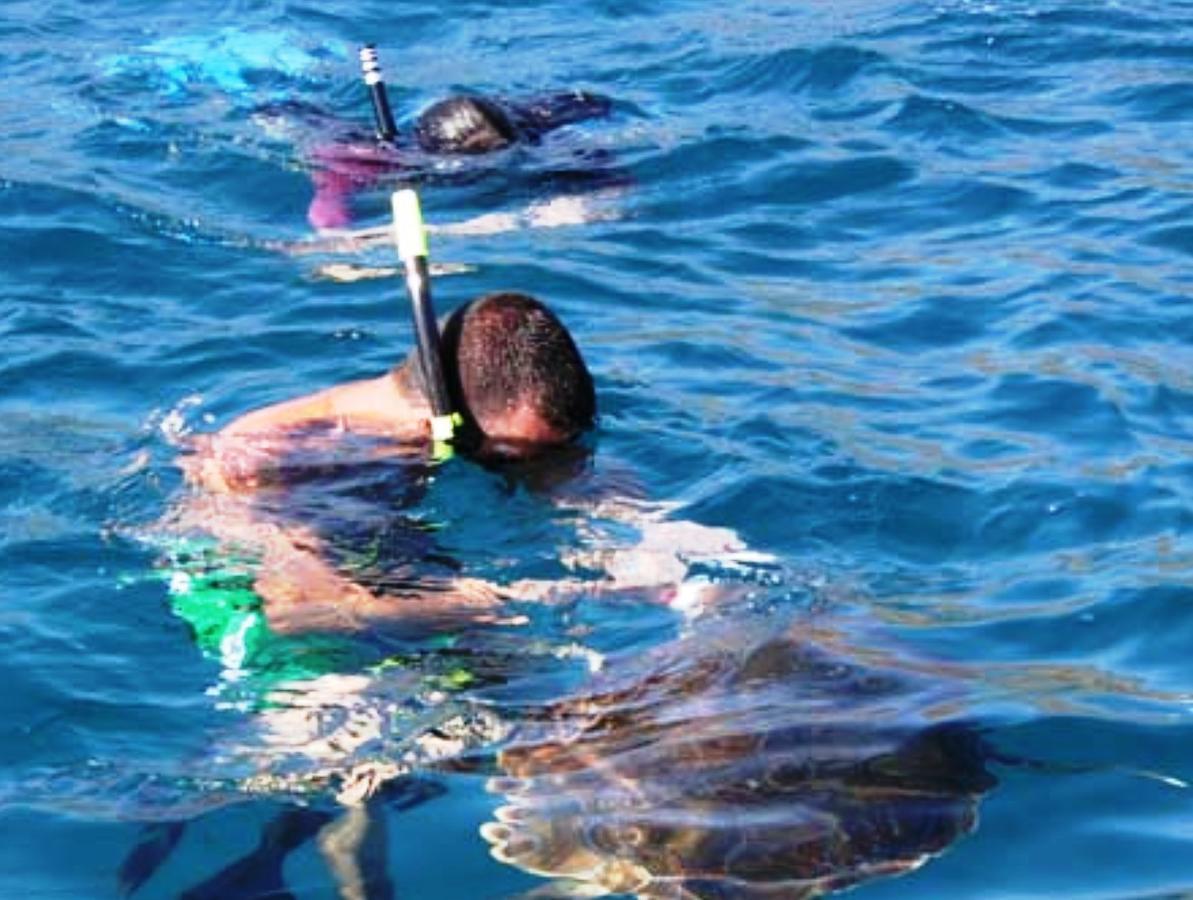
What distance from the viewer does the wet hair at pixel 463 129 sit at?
10.0 metres

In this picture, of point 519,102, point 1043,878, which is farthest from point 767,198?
point 1043,878

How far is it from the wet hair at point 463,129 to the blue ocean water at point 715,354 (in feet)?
0.96

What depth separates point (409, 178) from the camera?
32.2 feet

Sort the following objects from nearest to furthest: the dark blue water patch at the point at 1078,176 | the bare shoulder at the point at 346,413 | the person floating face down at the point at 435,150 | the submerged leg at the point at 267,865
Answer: the submerged leg at the point at 267,865
the bare shoulder at the point at 346,413
the dark blue water patch at the point at 1078,176
the person floating face down at the point at 435,150

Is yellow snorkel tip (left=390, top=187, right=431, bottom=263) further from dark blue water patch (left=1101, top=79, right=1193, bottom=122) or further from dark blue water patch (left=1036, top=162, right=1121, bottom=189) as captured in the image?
dark blue water patch (left=1101, top=79, right=1193, bottom=122)

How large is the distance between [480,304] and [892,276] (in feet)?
9.19

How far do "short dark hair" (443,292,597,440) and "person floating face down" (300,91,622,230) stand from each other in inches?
135

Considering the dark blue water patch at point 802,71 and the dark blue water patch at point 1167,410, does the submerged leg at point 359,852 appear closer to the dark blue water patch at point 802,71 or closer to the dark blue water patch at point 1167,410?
the dark blue water patch at point 1167,410

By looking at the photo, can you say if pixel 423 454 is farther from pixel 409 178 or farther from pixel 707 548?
pixel 409 178

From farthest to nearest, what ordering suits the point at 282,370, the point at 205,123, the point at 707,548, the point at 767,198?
the point at 205,123
the point at 767,198
the point at 282,370
the point at 707,548

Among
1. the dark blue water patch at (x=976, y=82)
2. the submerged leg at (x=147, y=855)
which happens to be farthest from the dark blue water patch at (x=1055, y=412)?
the dark blue water patch at (x=976, y=82)

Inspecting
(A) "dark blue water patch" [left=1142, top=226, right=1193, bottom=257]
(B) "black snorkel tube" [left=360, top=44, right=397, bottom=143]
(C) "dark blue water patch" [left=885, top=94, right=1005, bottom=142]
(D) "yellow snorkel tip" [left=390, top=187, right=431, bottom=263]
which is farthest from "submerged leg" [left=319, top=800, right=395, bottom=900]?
(C) "dark blue water patch" [left=885, top=94, right=1005, bottom=142]

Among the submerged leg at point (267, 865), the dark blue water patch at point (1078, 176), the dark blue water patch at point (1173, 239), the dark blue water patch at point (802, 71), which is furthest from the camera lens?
the dark blue water patch at point (802, 71)

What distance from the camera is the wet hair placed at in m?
10.0
